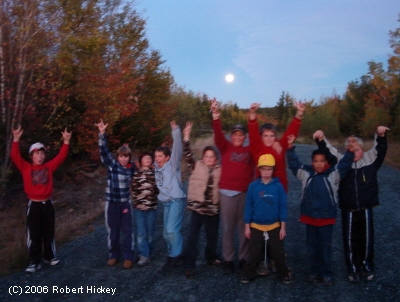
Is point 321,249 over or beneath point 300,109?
beneath

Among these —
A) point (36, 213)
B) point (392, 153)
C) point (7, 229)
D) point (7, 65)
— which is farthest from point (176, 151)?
point (392, 153)

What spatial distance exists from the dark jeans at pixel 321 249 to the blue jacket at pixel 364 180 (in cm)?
44

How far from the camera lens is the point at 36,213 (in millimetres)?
6203

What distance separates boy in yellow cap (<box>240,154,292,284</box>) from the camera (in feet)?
17.2

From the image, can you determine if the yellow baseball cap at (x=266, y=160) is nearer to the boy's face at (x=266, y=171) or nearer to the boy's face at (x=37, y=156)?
the boy's face at (x=266, y=171)

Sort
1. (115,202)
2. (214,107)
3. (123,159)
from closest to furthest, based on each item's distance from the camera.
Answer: (214,107)
(115,202)
(123,159)

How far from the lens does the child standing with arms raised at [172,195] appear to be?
237 inches

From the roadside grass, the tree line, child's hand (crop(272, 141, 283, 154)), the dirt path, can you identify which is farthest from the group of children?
the tree line

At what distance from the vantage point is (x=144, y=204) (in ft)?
20.4

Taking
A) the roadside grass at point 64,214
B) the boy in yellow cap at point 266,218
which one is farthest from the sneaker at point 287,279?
the roadside grass at point 64,214

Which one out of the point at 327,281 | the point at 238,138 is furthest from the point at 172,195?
the point at 327,281

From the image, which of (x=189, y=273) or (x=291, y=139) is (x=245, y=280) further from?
(x=291, y=139)

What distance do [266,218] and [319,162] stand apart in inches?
38.7

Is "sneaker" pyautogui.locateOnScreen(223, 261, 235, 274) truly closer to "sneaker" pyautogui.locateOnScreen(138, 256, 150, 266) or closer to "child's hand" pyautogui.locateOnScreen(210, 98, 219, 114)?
"sneaker" pyautogui.locateOnScreen(138, 256, 150, 266)
